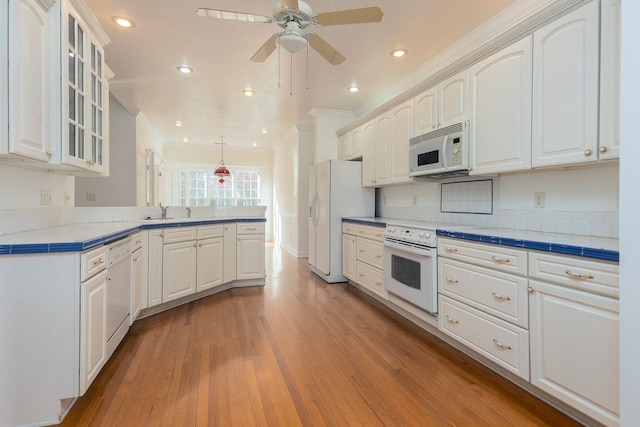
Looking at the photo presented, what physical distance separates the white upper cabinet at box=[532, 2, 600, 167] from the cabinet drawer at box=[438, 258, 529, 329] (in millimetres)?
787

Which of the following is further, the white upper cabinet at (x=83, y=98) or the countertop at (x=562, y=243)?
the white upper cabinet at (x=83, y=98)

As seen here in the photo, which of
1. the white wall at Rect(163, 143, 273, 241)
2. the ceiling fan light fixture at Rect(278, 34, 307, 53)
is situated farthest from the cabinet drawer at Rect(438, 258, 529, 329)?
the white wall at Rect(163, 143, 273, 241)

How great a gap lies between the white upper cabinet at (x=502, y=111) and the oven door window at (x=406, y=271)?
0.96 meters

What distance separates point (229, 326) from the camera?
2918mm

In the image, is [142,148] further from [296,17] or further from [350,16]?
[350,16]

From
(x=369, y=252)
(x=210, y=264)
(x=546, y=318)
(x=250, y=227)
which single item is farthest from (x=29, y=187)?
(x=546, y=318)

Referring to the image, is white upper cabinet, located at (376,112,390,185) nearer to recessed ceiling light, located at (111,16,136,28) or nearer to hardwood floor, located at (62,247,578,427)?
hardwood floor, located at (62,247,578,427)

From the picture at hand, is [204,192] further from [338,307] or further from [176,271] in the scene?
[338,307]

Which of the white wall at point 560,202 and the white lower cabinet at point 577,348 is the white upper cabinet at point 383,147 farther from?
the white lower cabinet at point 577,348

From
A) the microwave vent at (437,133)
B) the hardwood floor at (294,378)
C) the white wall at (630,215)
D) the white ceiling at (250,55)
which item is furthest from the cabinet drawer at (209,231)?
the white wall at (630,215)

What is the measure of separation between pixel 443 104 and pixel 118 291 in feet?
10.1

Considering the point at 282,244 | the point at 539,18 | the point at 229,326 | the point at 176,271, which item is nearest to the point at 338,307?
the point at 229,326

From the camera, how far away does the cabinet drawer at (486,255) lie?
1.89 m

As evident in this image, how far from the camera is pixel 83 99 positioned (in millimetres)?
2352
